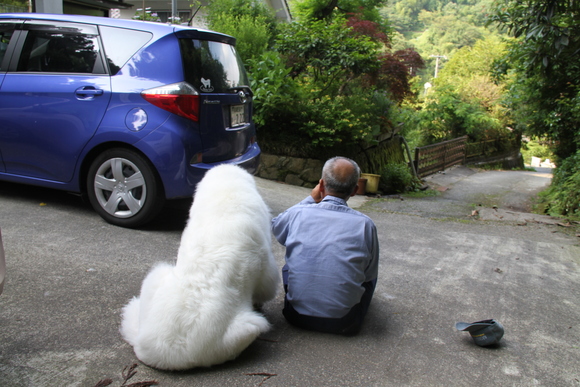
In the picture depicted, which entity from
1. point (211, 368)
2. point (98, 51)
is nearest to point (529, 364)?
point (211, 368)

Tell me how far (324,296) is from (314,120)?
258 inches

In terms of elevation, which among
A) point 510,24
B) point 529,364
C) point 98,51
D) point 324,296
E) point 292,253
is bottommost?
point 529,364

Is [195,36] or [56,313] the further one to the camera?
[195,36]

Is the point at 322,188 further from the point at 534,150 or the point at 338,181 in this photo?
the point at 534,150

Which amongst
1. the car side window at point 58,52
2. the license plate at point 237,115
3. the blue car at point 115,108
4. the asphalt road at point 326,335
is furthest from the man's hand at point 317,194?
the car side window at point 58,52

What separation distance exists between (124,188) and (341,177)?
8.46ft

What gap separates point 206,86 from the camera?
14.6ft

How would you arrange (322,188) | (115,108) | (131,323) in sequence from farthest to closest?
(115,108) → (322,188) → (131,323)

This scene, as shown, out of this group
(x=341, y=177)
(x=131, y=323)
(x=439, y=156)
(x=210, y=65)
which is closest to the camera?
(x=131, y=323)

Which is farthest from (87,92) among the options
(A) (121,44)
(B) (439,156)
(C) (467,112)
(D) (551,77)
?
(C) (467,112)

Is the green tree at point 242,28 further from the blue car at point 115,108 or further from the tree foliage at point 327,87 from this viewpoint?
the blue car at point 115,108

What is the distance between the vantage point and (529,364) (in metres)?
2.67

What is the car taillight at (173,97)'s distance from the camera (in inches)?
166

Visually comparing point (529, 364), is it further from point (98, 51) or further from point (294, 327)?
point (98, 51)
